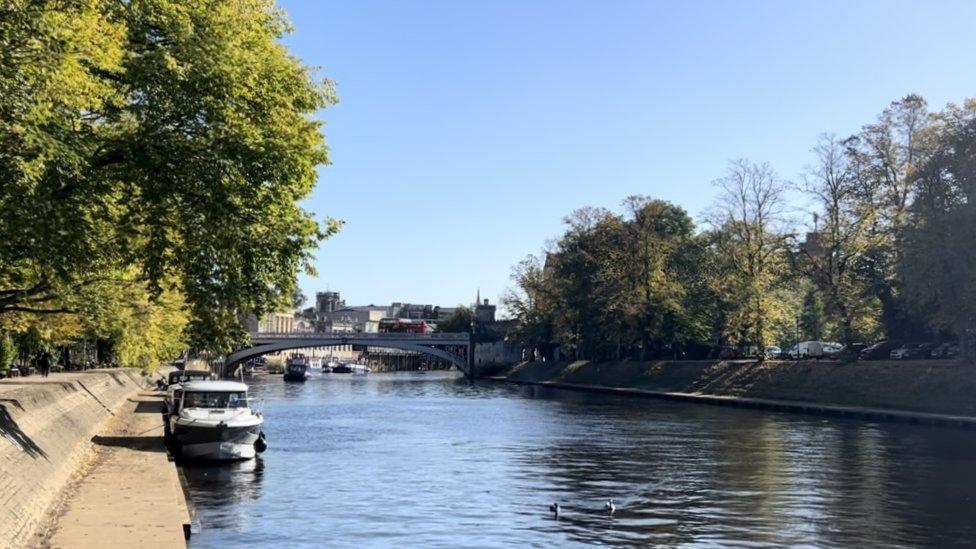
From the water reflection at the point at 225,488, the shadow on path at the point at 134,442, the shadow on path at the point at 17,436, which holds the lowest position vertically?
the water reflection at the point at 225,488

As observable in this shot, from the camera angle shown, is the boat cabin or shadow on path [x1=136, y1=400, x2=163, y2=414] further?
shadow on path [x1=136, y1=400, x2=163, y2=414]

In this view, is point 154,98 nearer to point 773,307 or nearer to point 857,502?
point 857,502

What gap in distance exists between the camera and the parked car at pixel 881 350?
267 feet

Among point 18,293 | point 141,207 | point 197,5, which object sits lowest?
point 18,293

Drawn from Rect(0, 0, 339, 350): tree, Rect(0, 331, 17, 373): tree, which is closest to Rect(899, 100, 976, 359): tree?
Rect(0, 0, 339, 350): tree

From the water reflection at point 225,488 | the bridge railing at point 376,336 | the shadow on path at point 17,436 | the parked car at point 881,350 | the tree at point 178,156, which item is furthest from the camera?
the bridge railing at point 376,336

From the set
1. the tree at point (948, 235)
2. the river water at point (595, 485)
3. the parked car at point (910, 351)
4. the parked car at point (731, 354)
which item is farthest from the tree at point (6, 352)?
the parked car at point (731, 354)

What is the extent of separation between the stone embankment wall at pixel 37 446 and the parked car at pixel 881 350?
204 ft

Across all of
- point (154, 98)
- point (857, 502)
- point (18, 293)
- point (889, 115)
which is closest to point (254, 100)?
point (154, 98)

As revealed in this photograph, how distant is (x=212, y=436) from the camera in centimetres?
3881

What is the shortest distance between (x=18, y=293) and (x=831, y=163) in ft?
214

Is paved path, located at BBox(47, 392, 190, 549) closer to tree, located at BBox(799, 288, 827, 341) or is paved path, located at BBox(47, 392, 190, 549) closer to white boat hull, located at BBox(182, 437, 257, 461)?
white boat hull, located at BBox(182, 437, 257, 461)

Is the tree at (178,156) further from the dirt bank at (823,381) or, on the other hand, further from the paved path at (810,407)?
the dirt bank at (823,381)

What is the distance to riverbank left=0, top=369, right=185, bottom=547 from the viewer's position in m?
20.3
